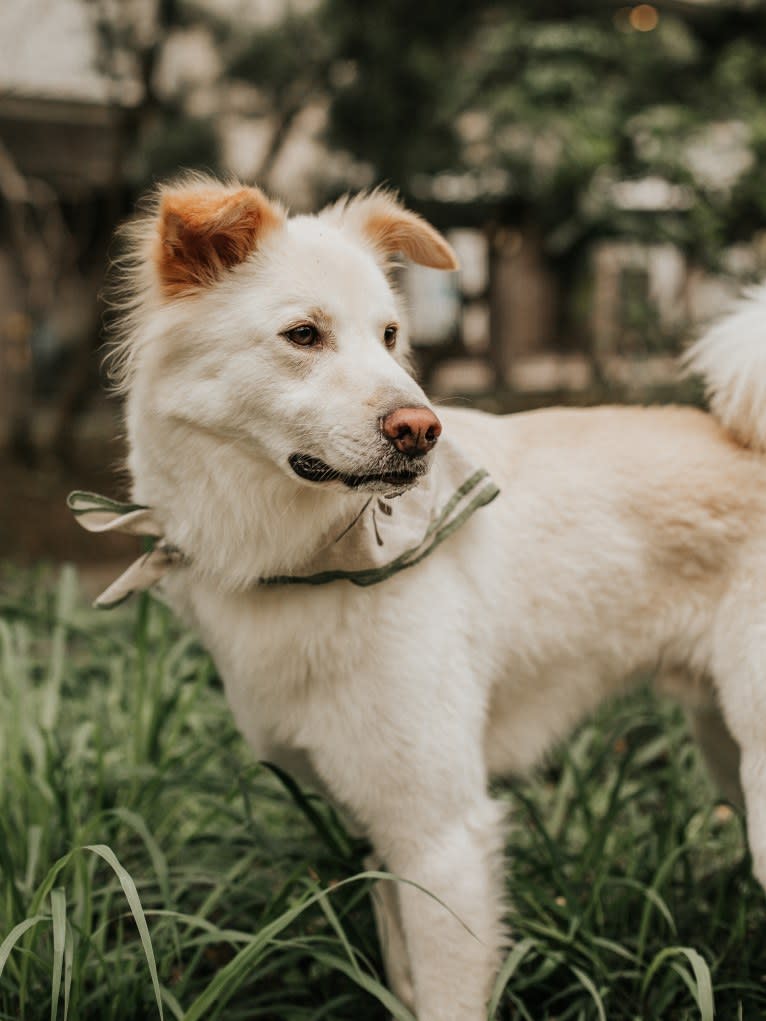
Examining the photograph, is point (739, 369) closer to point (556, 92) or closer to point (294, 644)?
point (294, 644)

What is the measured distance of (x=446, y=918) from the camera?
80.1 inches

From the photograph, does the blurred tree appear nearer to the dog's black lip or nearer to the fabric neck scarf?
the fabric neck scarf

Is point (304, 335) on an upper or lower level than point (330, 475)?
upper

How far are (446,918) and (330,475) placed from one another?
3.11 ft

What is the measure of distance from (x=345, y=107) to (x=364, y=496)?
18.3 ft

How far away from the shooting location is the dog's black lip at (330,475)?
186cm

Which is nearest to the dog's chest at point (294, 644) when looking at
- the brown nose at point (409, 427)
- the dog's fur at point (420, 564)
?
the dog's fur at point (420, 564)

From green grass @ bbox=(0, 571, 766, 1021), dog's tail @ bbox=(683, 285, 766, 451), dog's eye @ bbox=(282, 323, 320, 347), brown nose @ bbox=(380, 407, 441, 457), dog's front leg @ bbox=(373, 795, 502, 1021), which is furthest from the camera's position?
dog's tail @ bbox=(683, 285, 766, 451)

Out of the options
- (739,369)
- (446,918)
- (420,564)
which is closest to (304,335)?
(420,564)

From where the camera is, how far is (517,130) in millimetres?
6586

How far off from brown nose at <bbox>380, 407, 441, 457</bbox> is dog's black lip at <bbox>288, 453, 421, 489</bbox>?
6 cm

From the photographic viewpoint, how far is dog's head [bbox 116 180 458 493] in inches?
72.8

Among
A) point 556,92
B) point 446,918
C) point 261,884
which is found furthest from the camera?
point 556,92

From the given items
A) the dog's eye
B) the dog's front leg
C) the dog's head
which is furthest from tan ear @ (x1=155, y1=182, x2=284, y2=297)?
the dog's front leg
